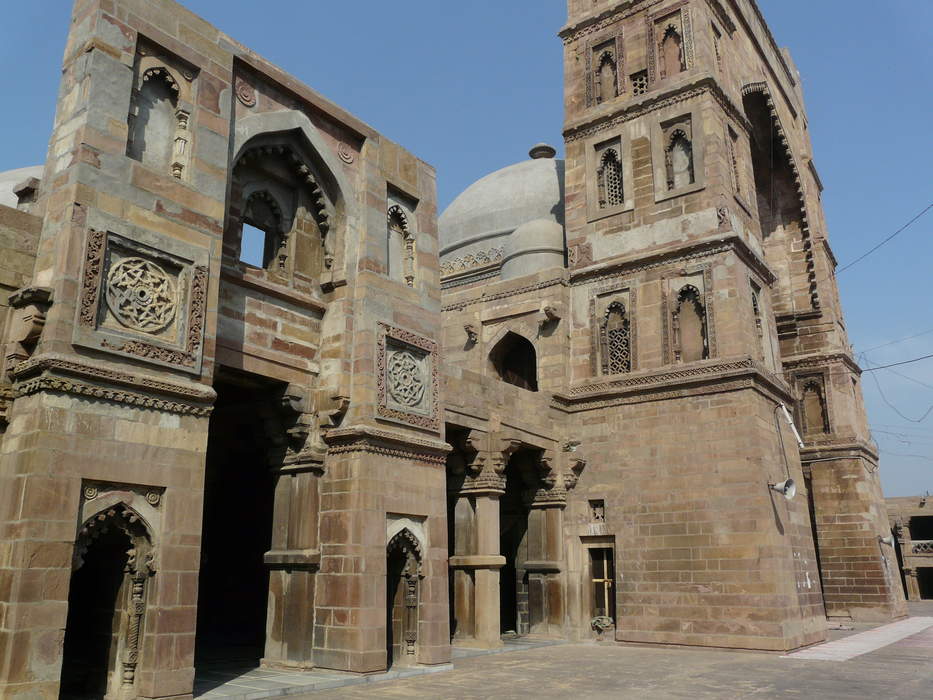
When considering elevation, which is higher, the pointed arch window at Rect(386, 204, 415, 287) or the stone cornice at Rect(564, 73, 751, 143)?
the stone cornice at Rect(564, 73, 751, 143)

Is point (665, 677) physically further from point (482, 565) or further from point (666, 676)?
point (482, 565)

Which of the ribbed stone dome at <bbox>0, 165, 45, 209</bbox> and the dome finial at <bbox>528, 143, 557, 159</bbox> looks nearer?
the ribbed stone dome at <bbox>0, 165, 45, 209</bbox>

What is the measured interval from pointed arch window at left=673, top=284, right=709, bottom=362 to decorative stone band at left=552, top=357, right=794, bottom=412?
1.43ft

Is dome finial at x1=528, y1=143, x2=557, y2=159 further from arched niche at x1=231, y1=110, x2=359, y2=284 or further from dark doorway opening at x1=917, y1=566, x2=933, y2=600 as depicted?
dark doorway opening at x1=917, y1=566, x2=933, y2=600

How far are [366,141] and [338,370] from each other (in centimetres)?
370

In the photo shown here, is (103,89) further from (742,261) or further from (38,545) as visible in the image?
(742,261)

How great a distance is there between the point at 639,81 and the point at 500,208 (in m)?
7.05

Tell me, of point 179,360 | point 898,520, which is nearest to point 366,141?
point 179,360

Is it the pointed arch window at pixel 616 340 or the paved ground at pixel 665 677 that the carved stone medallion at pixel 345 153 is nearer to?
the pointed arch window at pixel 616 340

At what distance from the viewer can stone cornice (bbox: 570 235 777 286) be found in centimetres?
1614

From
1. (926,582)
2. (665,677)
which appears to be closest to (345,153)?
(665,677)

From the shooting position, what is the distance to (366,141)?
41.4 feet

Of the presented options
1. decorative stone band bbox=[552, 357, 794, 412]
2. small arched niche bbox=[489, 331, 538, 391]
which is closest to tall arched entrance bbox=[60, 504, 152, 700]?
decorative stone band bbox=[552, 357, 794, 412]

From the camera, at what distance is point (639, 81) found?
736 inches
